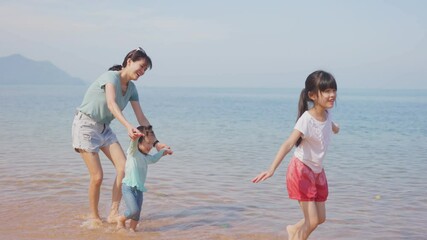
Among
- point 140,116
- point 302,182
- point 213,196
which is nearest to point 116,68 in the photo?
point 140,116

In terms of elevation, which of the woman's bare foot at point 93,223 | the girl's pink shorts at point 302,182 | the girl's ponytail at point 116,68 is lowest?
the woman's bare foot at point 93,223

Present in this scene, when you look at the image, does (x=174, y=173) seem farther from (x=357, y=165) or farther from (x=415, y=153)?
(x=415, y=153)

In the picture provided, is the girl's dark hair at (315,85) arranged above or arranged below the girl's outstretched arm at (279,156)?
above

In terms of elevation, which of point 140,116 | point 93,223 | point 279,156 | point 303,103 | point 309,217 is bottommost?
point 93,223

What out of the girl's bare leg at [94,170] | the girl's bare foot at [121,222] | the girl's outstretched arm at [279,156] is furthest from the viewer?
the girl's bare leg at [94,170]

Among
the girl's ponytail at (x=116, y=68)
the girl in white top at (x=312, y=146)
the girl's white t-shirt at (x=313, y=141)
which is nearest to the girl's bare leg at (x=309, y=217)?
the girl in white top at (x=312, y=146)

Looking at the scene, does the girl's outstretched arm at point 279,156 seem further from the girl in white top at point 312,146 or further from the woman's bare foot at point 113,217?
the woman's bare foot at point 113,217

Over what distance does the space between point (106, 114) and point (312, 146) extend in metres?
2.16

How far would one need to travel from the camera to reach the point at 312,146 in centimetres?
446

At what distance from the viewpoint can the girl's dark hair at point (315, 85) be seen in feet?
14.3

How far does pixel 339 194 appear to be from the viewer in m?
7.79

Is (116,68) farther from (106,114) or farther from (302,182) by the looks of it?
(302,182)

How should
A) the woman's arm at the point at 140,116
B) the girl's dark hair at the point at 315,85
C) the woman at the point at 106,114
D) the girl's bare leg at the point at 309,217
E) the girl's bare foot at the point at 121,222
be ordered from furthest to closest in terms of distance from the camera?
the woman's arm at the point at 140,116 → the girl's bare foot at the point at 121,222 → the woman at the point at 106,114 → the girl's bare leg at the point at 309,217 → the girl's dark hair at the point at 315,85

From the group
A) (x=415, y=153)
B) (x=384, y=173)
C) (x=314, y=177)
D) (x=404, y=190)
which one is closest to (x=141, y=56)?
(x=314, y=177)
